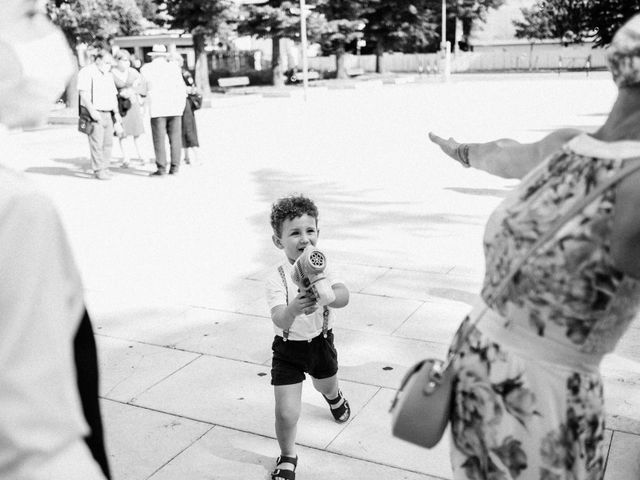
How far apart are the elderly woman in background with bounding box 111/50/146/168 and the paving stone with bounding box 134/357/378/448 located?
25.9ft

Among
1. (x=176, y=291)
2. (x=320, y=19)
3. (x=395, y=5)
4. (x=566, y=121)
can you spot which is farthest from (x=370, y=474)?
(x=395, y=5)

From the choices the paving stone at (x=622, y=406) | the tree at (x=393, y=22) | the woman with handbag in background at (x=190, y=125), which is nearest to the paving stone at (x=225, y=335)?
the paving stone at (x=622, y=406)

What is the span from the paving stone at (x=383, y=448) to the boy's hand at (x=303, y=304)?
0.79 m

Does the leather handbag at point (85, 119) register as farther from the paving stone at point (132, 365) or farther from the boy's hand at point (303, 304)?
the boy's hand at point (303, 304)

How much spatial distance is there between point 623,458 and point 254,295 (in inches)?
120

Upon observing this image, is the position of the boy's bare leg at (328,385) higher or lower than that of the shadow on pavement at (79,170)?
higher

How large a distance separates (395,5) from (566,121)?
108 feet

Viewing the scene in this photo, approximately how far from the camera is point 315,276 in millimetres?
2887

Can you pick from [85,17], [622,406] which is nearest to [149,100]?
[622,406]

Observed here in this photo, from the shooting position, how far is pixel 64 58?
1127mm

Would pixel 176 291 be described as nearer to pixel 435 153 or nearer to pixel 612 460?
pixel 612 460

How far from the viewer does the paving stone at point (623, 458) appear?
10.8ft

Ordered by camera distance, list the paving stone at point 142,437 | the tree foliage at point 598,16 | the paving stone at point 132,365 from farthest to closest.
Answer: the tree foliage at point 598,16
the paving stone at point 132,365
the paving stone at point 142,437

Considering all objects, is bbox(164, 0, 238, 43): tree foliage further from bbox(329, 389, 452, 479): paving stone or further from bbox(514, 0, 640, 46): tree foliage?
bbox(329, 389, 452, 479): paving stone
